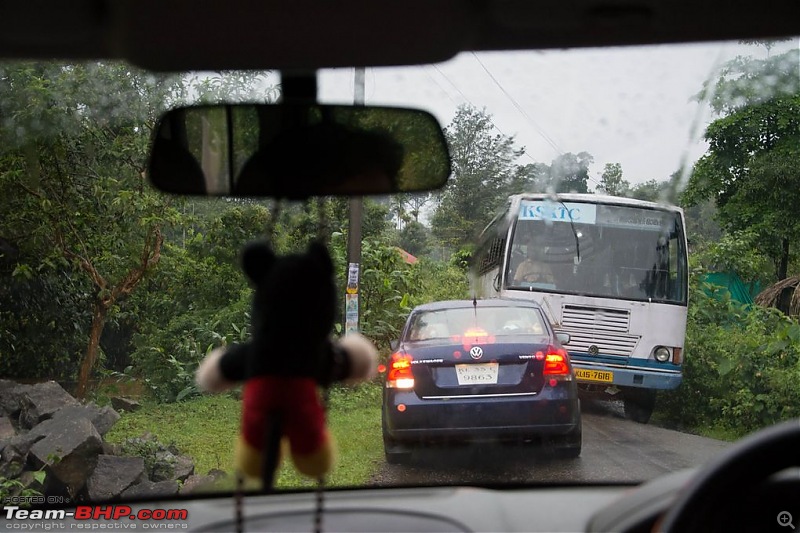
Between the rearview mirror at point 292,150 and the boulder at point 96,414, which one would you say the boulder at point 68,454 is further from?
the rearview mirror at point 292,150

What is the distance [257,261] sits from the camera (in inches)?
66.6

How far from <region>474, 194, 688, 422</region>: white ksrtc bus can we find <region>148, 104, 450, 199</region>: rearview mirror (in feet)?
24.8

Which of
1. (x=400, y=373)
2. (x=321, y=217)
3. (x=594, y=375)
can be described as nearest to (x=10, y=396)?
(x=400, y=373)

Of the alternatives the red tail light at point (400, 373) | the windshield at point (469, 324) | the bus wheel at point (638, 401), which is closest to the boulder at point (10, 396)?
the red tail light at point (400, 373)

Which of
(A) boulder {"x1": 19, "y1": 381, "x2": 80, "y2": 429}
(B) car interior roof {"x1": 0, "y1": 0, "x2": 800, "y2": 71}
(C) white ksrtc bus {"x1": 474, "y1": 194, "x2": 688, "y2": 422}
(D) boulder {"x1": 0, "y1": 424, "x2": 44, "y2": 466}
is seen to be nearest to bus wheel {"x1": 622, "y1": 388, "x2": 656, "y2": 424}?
(C) white ksrtc bus {"x1": 474, "y1": 194, "x2": 688, "y2": 422}

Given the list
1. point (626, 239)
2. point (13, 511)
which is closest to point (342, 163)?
point (13, 511)

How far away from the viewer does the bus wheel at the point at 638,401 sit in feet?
31.2

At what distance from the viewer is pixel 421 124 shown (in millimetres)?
2197

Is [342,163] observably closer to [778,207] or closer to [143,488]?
[143,488]

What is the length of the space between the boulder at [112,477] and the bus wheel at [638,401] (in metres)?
6.11

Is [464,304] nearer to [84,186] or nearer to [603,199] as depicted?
[84,186]

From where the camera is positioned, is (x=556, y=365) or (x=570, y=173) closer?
(x=556, y=365)

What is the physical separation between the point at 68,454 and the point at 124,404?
4.76ft

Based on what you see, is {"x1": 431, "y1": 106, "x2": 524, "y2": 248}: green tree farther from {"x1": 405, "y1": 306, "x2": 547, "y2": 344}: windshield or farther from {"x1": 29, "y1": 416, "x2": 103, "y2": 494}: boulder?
{"x1": 29, "y1": 416, "x2": 103, "y2": 494}: boulder
